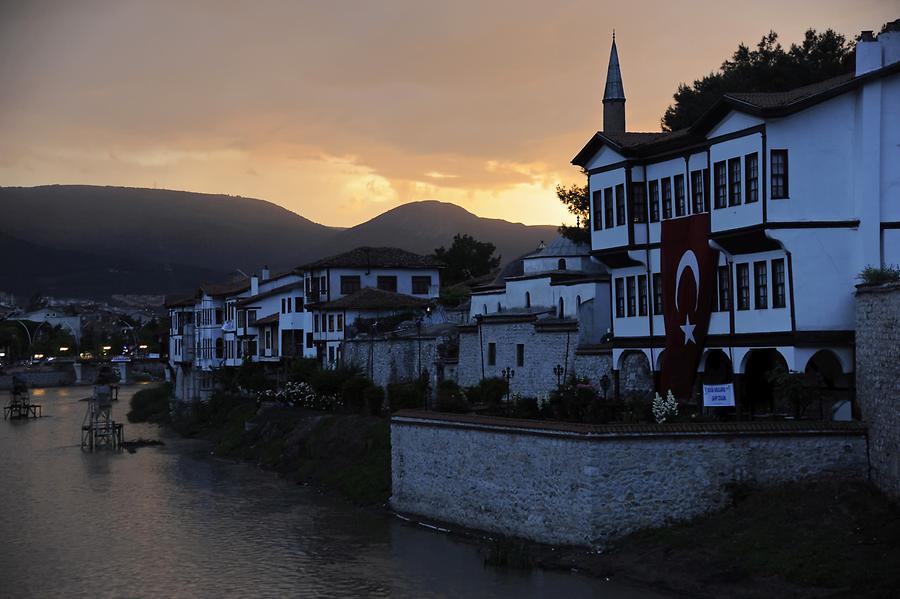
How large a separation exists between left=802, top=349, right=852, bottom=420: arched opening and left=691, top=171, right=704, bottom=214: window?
20.4 ft

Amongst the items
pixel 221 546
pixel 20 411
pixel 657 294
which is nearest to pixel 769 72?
pixel 657 294

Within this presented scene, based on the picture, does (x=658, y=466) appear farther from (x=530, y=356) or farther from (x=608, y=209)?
(x=530, y=356)

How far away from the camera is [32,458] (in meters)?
70.1

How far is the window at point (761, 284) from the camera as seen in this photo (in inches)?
1419

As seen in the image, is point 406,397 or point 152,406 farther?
point 152,406

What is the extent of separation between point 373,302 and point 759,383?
35.1 m

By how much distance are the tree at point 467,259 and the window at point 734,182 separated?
7417 centimetres

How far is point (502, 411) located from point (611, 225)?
8117 millimetres

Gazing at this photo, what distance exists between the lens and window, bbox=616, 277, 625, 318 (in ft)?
145

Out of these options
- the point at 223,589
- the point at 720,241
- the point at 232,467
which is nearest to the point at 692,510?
the point at 720,241

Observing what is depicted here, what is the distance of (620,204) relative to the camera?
42469 millimetres

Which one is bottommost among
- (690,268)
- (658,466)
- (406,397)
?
(658,466)

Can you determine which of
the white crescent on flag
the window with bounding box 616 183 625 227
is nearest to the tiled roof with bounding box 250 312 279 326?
the window with bounding box 616 183 625 227

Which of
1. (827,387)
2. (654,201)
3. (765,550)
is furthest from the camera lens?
(654,201)
